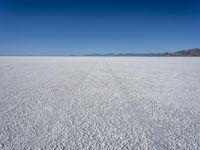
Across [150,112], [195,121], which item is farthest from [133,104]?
[195,121]

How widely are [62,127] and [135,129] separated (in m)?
0.96

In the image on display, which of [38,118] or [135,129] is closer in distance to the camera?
[135,129]

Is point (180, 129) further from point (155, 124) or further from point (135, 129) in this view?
point (135, 129)

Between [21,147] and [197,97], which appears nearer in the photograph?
[21,147]

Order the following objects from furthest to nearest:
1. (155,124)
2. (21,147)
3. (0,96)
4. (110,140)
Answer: (0,96) → (155,124) → (110,140) → (21,147)

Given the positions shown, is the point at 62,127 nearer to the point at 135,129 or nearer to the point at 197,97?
the point at 135,129

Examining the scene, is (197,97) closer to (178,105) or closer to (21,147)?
(178,105)

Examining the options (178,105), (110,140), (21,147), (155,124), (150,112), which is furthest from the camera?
(178,105)

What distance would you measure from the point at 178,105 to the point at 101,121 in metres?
1.71

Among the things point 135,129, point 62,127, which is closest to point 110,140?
point 135,129

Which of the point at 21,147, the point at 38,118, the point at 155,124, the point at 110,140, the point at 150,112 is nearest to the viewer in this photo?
A: the point at 21,147

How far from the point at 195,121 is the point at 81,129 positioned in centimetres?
166

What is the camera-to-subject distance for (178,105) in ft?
11.0

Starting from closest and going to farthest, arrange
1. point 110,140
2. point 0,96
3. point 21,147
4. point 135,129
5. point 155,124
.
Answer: point 21,147, point 110,140, point 135,129, point 155,124, point 0,96
